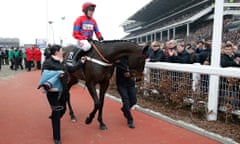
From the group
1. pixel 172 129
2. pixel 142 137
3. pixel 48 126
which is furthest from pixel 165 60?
pixel 48 126

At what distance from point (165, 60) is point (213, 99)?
212cm

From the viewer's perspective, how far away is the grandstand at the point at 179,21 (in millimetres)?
22737

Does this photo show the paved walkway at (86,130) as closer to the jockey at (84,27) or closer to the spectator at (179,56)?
the jockey at (84,27)

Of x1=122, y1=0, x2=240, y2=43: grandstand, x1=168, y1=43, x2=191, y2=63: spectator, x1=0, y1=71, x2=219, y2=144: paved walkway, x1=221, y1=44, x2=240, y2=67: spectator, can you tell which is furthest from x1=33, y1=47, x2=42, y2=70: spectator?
x1=221, y1=44, x2=240, y2=67: spectator

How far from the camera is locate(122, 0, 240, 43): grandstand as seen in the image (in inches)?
895

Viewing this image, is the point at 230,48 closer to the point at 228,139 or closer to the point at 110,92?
the point at 228,139

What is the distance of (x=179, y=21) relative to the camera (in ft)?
104

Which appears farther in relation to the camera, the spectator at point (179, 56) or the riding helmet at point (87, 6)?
the spectator at point (179, 56)

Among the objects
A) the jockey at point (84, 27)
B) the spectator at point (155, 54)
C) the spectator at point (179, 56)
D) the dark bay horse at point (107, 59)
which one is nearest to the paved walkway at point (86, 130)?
A: the dark bay horse at point (107, 59)

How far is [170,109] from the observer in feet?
20.7

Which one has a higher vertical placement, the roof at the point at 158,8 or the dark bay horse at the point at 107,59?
the roof at the point at 158,8

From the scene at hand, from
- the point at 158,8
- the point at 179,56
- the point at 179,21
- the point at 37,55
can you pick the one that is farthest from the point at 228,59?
the point at 158,8

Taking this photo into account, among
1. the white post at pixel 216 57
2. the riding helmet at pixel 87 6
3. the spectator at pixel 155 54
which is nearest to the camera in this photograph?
the riding helmet at pixel 87 6

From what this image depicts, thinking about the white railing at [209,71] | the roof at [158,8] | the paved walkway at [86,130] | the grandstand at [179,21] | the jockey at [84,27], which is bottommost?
the paved walkway at [86,130]
